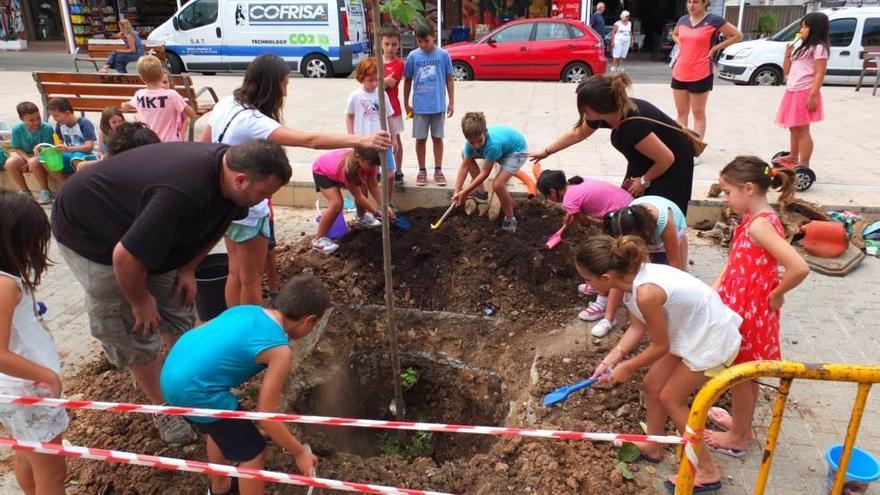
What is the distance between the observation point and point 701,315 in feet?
8.45

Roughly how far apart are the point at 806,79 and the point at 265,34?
12303 mm

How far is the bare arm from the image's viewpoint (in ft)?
8.23

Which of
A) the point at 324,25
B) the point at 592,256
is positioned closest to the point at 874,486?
the point at 592,256

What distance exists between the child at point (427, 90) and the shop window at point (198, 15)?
11033 mm

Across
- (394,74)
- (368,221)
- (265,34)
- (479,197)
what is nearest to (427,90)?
(394,74)

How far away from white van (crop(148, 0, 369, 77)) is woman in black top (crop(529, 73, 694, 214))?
11.8m

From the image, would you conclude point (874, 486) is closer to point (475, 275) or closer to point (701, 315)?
point (701, 315)

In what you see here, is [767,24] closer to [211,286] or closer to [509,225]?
[509,225]

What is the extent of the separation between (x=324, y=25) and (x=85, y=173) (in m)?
12.9

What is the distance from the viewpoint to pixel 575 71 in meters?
13.8

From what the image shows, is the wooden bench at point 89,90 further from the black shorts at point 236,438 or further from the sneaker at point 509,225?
the black shorts at point 236,438

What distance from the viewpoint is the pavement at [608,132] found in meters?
6.58

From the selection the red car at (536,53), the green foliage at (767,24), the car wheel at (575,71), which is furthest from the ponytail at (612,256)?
the green foliage at (767,24)

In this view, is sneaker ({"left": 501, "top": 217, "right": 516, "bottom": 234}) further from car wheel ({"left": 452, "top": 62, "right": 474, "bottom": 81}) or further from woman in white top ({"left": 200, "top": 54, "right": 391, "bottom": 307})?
car wheel ({"left": 452, "top": 62, "right": 474, "bottom": 81})
